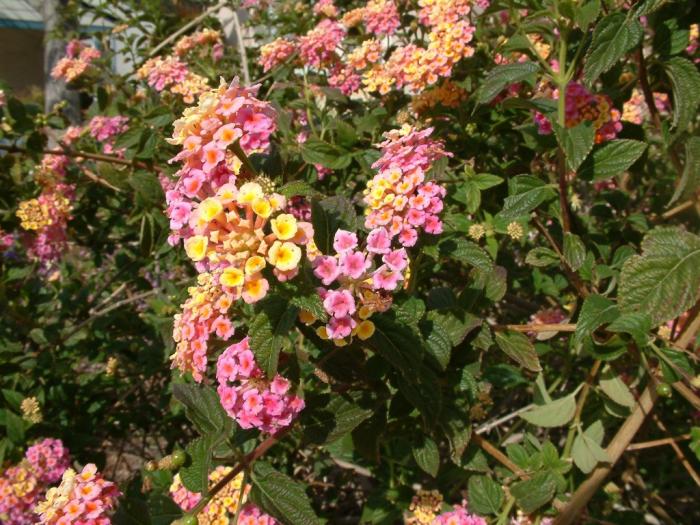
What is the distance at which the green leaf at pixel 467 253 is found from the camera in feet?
3.60

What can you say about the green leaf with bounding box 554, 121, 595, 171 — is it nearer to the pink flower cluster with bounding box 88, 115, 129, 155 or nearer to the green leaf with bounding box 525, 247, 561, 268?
the green leaf with bounding box 525, 247, 561, 268

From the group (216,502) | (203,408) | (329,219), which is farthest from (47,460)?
(329,219)

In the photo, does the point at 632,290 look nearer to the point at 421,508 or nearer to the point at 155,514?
the point at 421,508

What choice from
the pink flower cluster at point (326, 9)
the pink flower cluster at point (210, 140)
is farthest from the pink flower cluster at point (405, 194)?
the pink flower cluster at point (326, 9)

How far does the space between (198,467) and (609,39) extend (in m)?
1.02

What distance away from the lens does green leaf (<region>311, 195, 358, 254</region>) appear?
92 centimetres

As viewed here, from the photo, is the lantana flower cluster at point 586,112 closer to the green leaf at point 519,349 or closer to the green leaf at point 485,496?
the green leaf at point 519,349

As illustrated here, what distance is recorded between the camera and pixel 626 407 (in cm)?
132

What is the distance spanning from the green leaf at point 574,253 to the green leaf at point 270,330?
639mm

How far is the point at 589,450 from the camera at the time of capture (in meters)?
1.25

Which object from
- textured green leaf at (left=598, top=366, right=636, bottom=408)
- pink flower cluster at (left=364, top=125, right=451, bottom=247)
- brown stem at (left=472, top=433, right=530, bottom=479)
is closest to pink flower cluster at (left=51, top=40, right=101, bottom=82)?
pink flower cluster at (left=364, top=125, right=451, bottom=247)

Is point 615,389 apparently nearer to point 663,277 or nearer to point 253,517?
point 663,277

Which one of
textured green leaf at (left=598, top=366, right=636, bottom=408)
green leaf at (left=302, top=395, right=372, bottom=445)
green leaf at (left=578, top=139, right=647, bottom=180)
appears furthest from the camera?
textured green leaf at (left=598, top=366, right=636, bottom=408)

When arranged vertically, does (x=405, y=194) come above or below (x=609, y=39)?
below
